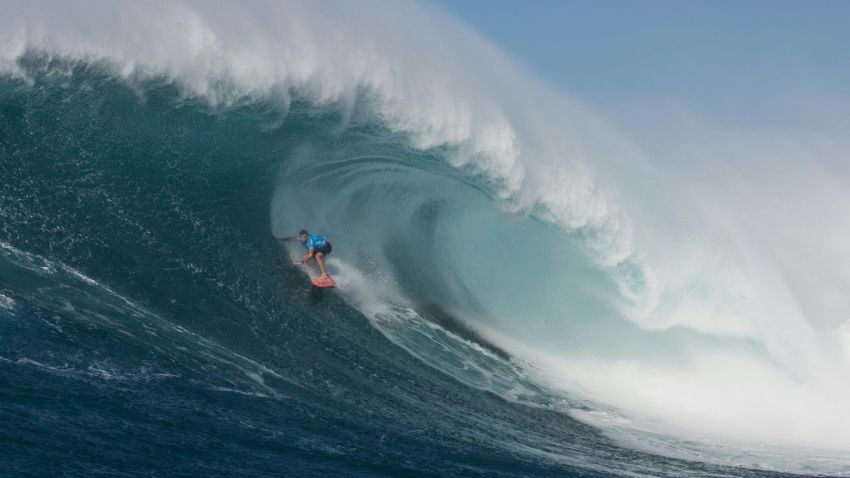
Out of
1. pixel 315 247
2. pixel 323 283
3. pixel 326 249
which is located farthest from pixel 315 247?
pixel 323 283

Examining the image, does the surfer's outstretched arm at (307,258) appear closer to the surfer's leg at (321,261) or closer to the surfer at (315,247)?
the surfer at (315,247)

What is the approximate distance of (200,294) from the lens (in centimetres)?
1414

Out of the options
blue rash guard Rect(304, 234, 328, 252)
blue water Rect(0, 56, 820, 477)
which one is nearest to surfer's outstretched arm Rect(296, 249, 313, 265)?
blue rash guard Rect(304, 234, 328, 252)

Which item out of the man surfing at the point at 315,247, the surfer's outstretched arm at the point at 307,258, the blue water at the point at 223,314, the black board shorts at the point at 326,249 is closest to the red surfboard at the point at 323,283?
the man surfing at the point at 315,247

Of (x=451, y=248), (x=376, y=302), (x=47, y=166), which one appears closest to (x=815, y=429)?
(x=451, y=248)

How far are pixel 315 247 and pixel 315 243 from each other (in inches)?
3.6

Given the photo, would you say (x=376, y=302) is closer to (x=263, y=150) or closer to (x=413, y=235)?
(x=413, y=235)

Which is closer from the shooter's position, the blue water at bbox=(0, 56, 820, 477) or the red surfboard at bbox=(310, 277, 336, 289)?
the blue water at bbox=(0, 56, 820, 477)

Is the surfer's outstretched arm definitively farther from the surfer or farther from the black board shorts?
the black board shorts

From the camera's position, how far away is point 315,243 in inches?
651

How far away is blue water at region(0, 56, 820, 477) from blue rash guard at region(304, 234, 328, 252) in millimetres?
651

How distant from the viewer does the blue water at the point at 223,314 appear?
9.79 m

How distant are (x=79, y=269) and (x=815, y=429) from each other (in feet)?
60.3

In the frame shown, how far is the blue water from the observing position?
385 inches
